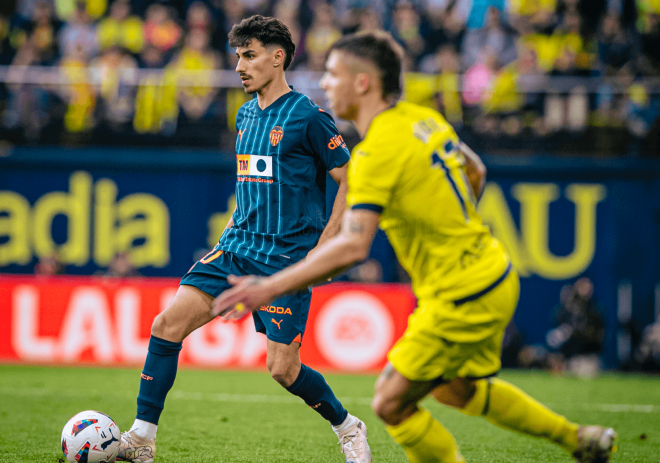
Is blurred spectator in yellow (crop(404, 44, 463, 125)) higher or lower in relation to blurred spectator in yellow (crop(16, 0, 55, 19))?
lower

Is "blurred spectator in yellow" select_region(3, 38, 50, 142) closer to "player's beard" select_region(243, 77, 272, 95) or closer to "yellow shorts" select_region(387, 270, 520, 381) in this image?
"player's beard" select_region(243, 77, 272, 95)

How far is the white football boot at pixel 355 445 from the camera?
449 cm

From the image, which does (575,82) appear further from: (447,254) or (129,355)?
(447,254)

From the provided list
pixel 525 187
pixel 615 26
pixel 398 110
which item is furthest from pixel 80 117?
pixel 398 110

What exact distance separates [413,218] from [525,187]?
1004 cm

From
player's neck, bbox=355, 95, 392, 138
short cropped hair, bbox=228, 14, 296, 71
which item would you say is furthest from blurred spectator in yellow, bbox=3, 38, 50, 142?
player's neck, bbox=355, 95, 392, 138

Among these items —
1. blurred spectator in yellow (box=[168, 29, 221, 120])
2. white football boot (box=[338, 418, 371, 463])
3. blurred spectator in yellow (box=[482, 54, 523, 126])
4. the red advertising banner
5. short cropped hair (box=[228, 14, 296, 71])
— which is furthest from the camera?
blurred spectator in yellow (box=[168, 29, 221, 120])

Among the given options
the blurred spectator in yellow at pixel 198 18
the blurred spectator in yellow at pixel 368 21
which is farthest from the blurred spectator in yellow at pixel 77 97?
the blurred spectator in yellow at pixel 368 21

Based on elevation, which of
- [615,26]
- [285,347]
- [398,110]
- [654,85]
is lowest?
[285,347]

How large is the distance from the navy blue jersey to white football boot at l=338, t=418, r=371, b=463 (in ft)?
3.59

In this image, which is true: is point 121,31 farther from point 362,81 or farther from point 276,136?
point 362,81

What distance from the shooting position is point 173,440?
5.33 metres

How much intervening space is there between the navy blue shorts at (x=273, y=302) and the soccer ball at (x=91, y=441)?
0.91 metres

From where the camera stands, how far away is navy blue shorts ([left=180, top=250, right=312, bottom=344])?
170 inches
